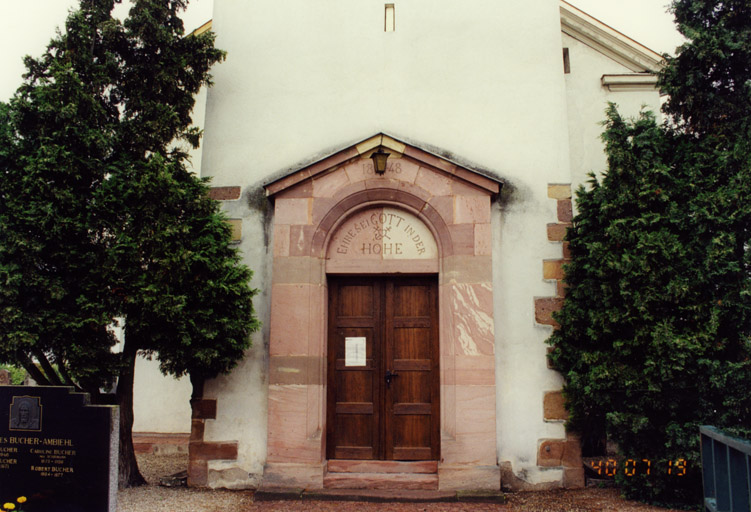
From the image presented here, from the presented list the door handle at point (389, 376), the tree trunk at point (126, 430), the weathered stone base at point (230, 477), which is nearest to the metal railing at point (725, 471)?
the door handle at point (389, 376)

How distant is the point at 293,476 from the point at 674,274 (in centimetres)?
415

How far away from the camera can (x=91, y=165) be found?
5934 millimetres

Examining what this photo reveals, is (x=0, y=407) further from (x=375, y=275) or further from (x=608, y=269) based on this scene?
(x=608, y=269)

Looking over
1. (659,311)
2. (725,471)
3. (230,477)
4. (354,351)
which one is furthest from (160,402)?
(725,471)

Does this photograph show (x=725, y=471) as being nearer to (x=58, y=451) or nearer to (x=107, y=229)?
(x=58, y=451)

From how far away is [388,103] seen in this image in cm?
732

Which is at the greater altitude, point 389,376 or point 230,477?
point 389,376

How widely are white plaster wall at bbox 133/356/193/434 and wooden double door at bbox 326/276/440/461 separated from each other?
11.1 ft

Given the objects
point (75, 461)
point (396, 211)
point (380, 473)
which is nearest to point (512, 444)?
point (380, 473)

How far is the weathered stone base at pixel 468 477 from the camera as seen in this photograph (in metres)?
6.23

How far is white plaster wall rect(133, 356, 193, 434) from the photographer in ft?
30.2

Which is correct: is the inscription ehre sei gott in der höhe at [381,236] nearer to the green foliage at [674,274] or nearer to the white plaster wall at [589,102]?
the green foliage at [674,274]

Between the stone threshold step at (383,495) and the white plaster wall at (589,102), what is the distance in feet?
16.5

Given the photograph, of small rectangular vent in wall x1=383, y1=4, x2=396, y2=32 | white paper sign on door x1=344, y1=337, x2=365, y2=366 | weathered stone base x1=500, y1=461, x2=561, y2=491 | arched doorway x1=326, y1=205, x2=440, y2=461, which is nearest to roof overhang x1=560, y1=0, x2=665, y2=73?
small rectangular vent in wall x1=383, y1=4, x2=396, y2=32
